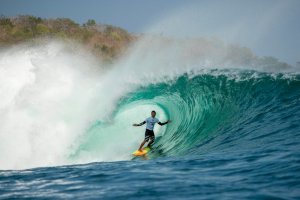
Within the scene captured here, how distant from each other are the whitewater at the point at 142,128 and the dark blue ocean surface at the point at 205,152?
0.08 feet

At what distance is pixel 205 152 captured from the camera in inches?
335

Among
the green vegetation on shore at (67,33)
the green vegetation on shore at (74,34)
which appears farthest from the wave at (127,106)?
the green vegetation on shore at (67,33)

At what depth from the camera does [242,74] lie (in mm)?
13320

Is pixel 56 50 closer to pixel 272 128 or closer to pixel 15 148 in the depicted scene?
pixel 15 148

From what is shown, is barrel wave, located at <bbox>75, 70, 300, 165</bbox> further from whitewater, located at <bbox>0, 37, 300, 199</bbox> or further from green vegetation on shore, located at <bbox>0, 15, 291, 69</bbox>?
green vegetation on shore, located at <bbox>0, 15, 291, 69</bbox>

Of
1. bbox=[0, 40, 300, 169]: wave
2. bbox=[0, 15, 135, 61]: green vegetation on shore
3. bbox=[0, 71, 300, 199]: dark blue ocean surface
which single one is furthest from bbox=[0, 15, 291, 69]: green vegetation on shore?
bbox=[0, 71, 300, 199]: dark blue ocean surface

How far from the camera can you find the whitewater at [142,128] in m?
5.14

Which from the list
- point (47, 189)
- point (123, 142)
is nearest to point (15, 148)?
point (123, 142)

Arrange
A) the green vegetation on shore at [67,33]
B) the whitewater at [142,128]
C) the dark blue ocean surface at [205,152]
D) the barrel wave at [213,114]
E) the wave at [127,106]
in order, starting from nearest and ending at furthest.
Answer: the dark blue ocean surface at [205,152], the whitewater at [142,128], the barrel wave at [213,114], the wave at [127,106], the green vegetation on shore at [67,33]

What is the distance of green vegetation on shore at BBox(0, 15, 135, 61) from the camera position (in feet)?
140

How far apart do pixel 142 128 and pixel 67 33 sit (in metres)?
36.7

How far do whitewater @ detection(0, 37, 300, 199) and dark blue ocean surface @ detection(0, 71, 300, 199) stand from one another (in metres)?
0.02

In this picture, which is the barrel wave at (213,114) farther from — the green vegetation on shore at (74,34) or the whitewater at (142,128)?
the green vegetation on shore at (74,34)

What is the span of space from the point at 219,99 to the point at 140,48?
8.08m
